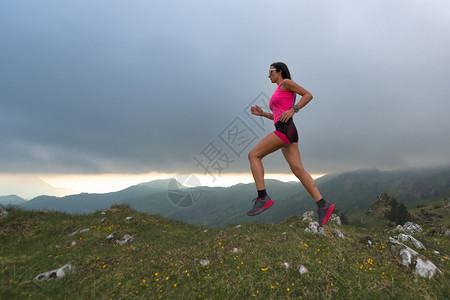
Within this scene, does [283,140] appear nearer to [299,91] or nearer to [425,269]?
[299,91]

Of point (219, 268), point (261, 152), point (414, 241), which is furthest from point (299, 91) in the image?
point (414, 241)

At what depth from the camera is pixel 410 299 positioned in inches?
181

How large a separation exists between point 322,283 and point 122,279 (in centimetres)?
448

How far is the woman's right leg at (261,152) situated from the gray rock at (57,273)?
5.12 meters

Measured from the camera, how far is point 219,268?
5.47 meters

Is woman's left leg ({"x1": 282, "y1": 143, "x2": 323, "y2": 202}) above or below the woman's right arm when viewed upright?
below

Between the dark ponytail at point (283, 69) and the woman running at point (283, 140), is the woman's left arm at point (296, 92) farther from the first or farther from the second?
the dark ponytail at point (283, 69)

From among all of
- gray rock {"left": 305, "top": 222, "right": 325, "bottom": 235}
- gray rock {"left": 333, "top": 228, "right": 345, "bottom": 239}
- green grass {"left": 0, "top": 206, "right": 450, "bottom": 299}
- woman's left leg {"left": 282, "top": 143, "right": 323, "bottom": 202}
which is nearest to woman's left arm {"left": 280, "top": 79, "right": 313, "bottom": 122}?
woman's left leg {"left": 282, "top": 143, "right": 323, "bottom": 202}

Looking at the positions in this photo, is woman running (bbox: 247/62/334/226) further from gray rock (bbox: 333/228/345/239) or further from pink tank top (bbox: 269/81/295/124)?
gray rock (bbox: 333/228/345/239)

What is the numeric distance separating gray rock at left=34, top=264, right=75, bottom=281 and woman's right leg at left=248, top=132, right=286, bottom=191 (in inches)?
201

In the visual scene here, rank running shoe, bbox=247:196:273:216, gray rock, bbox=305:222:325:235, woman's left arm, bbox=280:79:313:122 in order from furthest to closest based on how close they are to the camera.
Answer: gray rock, bbox=305:222:325:235, running shoe, bbox=247:196:273:216, woman's left arm, bbox=280:79:313:122

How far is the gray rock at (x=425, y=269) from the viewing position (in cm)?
562

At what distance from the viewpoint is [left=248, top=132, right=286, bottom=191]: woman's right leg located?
253 inches

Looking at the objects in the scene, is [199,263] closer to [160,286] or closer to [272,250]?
[160,286]
